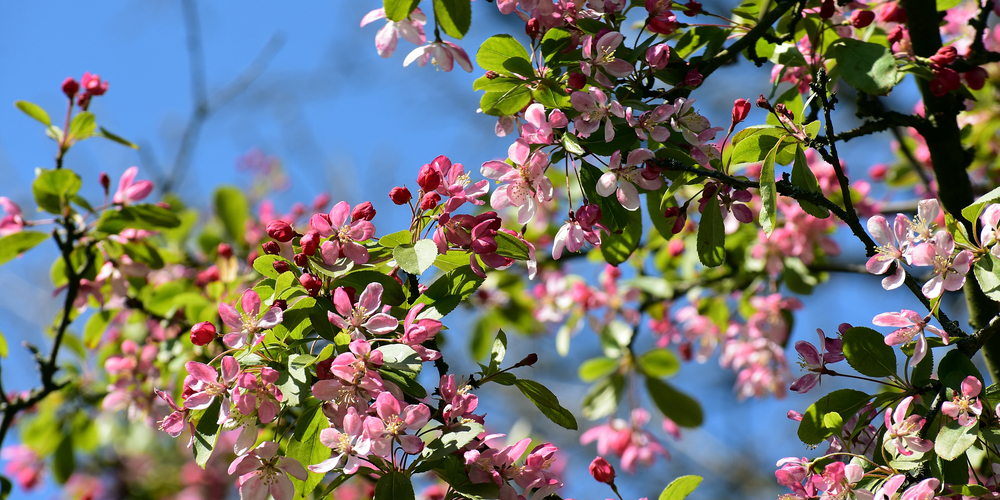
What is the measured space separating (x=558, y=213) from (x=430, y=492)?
6.31 feet

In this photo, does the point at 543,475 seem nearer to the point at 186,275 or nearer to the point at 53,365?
the point at 53,365

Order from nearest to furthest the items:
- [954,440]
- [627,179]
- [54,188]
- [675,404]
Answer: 1. [954,440]
2. [627,179]
3. [54,188]
4. [675,404]

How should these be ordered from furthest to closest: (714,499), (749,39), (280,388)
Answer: (714,499) → (749,39) → (280,388)

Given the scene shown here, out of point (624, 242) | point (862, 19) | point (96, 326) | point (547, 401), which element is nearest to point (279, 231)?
point (547, 401)

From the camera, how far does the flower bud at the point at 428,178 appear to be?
116 centimetres

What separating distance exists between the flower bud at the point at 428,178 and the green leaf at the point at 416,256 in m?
0.10

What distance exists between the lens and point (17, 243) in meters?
1.86

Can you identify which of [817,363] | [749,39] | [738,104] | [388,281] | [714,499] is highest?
[749,39]

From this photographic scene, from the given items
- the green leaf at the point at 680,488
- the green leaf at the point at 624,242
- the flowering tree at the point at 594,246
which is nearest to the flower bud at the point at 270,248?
the flowering tree at the point at 594,246

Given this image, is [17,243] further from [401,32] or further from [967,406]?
[967,406]

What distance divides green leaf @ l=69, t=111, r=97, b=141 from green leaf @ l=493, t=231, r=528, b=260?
1298mm

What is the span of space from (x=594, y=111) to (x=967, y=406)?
2.19 ft

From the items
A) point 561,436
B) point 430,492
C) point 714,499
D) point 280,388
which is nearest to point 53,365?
point 430,492

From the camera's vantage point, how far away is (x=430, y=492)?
1590 mm
